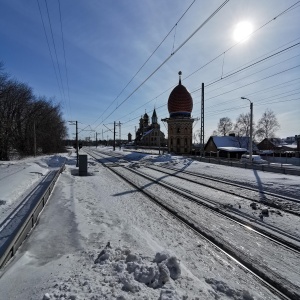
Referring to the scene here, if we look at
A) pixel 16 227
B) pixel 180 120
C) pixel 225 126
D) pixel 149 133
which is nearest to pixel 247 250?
pixel 16 227

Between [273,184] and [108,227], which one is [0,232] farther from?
[273,184]

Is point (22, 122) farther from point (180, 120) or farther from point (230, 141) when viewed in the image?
point (230, 141)

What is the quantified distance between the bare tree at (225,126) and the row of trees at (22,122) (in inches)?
2508

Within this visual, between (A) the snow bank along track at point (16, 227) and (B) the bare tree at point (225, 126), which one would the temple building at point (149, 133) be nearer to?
(B) the bare tree at point (225, 126)

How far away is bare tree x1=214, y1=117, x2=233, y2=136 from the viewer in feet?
351

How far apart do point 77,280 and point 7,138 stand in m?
47.0

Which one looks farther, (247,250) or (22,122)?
(22,122)

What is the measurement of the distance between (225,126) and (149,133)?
129 feet

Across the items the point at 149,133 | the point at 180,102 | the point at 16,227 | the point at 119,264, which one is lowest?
the point at 16,227

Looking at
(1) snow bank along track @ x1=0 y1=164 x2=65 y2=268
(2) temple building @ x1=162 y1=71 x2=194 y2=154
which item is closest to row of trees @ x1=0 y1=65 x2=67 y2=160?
(2) temple building @ x1=162 y1=71 x2=194 y2=154

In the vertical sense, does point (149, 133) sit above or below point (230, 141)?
above

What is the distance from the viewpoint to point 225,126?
354ft

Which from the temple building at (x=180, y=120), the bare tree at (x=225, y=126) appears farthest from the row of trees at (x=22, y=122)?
the bare tree at (x=225, y=126)

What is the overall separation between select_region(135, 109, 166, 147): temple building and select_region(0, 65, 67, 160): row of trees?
6509cm
